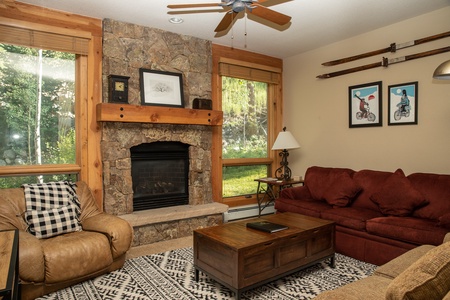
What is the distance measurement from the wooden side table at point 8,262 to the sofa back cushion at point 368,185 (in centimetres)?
349

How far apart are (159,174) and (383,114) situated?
10.5 feet

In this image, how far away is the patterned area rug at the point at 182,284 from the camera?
96.0 inches

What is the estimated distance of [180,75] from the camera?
4.27 metres

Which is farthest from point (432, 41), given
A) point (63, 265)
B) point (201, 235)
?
point (63, 265)

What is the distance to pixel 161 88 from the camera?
4.10m

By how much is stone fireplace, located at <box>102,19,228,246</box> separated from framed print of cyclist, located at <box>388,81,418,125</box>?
2.52 meters

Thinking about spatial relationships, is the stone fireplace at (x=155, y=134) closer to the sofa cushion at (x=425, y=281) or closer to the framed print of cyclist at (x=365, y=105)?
the framed print of cyclist at (x=365, y=105)

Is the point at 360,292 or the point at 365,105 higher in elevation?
the point at 365,105

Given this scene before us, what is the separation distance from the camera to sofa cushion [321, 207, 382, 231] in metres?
3.19

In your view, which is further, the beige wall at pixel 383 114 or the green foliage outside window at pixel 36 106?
the beige wall at pixel 383 114

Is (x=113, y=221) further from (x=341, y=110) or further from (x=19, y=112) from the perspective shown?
(x=341, y=110)

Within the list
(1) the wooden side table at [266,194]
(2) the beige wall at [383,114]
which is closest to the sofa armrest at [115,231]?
(1) the wooden side table at [266,194]

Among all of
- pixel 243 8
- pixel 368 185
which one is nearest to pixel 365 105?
pixel 368 185

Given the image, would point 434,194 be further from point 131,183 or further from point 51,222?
point 51,222
